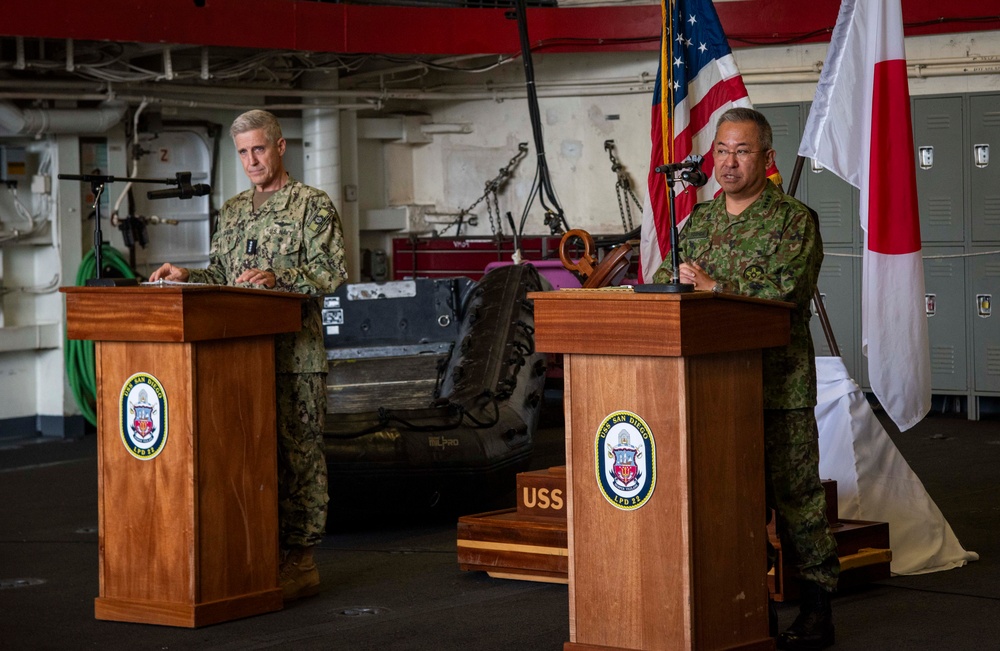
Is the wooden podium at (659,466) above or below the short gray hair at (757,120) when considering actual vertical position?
below

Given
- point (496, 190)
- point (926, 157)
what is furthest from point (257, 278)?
point (496, 190)

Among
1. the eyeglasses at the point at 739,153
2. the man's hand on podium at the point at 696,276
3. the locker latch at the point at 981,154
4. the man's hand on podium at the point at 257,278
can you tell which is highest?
the locker latch at the point at 981,154

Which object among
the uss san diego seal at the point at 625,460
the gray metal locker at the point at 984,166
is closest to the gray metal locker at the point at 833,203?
the gray metal locker at the point at 984,166

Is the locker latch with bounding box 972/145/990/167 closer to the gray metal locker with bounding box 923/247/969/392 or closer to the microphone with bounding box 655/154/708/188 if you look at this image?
the gray metal locker with bounding box 923/247/969/392

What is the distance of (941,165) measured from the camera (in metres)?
8.22

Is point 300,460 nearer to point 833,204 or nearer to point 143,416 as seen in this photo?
point 143,416

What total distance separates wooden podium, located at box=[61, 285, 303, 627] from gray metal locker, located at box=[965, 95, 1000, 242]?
18.7 feet

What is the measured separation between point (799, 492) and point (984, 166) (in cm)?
551

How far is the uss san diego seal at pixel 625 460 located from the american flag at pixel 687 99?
2.24 meters

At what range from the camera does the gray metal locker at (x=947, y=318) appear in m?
8.18

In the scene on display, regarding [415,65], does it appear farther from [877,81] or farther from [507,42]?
[877,81]

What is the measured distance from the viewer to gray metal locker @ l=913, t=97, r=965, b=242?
816 centimetres

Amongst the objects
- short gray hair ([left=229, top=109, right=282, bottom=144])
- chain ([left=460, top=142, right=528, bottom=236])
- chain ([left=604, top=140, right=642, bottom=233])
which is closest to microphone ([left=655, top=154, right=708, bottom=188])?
short gray hair ([left=229, top=109, right=282, bottom=144])

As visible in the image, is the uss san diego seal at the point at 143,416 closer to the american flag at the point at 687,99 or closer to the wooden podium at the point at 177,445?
the wooden podium at the point at 177,445
